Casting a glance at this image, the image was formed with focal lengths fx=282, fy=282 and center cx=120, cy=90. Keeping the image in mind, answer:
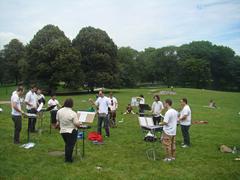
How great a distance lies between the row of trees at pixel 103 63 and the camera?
155ft

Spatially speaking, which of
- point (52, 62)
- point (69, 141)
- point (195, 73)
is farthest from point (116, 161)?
point (195, 73)

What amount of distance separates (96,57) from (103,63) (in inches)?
72.7

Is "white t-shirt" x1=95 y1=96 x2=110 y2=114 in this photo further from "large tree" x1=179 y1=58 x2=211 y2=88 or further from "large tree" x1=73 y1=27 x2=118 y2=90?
"large tree" x1=179 y1=58 x2=211 y2=88

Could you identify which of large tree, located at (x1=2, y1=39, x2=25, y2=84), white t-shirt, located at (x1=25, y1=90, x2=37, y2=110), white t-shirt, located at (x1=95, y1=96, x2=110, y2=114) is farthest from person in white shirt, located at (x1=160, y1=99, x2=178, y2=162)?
large tree, located at (x1=2, y1=39, x2=25, y2=84)

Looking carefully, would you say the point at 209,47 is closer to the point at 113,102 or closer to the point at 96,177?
the point at 113,102

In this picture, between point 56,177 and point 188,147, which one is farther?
point 188,147

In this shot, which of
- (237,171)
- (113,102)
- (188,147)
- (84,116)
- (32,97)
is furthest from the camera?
(113,102)

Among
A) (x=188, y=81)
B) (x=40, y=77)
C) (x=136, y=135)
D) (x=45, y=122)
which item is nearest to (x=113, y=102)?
(x=136, y=135)

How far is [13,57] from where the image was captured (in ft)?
245

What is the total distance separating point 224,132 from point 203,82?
66586 mm

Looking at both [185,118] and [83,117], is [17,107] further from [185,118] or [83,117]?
[185,118]

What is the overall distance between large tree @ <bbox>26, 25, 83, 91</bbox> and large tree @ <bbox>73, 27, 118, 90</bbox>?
A: 11.3 feet

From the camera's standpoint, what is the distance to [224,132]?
1686 centimetres

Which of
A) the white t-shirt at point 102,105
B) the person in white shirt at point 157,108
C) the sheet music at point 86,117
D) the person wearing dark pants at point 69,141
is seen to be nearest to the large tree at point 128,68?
the person in white shirt at point 157,108
